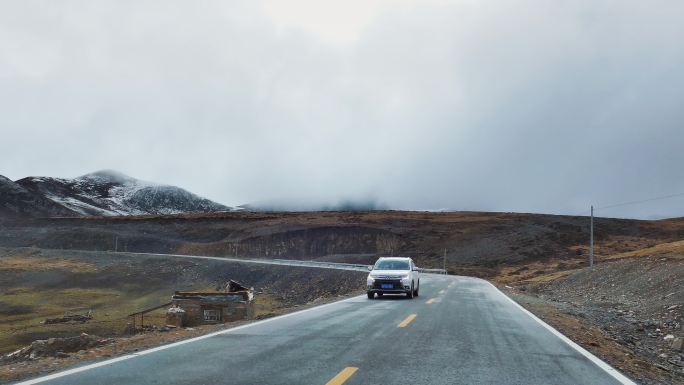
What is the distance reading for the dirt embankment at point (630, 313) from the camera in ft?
34.8

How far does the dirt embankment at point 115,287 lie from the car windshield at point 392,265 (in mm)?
10110

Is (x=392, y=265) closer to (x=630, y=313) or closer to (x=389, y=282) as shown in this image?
(x=389, y=282)

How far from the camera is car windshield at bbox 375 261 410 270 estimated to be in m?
24.2

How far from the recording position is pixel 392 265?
24.5m

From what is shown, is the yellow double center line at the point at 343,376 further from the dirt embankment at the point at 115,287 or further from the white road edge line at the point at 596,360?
the dirt embankment at the point at 115,287

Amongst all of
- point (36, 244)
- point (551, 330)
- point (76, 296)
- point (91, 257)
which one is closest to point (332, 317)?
point (551, 330)

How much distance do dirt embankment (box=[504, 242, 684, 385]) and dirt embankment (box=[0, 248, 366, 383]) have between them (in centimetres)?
1411

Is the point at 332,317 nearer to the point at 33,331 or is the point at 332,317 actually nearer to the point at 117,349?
the point at 117,349

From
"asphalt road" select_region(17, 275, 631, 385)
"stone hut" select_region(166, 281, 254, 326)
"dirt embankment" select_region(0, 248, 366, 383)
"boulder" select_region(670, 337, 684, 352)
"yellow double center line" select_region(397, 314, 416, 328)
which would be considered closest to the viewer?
"asphalt road" select_region(17, 275, 631, 385)

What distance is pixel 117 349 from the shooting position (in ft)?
33.0

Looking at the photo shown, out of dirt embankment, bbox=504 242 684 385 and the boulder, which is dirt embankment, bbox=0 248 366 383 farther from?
the boulder

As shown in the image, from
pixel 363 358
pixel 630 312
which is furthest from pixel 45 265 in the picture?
pixel 363 358

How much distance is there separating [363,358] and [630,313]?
56.4 feet

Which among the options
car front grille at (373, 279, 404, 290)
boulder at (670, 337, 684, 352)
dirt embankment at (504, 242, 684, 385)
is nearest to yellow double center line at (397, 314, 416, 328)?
dirt embankment at (504, 242, 684, 385)
